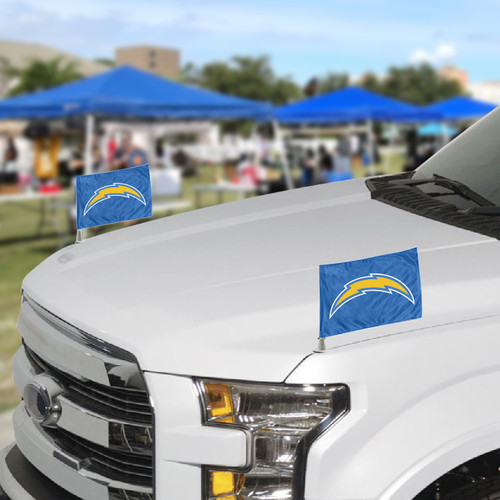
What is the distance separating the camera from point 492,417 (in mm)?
1903

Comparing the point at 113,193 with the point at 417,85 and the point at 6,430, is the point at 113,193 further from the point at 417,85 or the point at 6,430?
the point at 417,85

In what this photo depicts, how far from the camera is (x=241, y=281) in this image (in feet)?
7.06

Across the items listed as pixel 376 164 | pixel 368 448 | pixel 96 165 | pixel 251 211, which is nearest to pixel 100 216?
pixel 251 211

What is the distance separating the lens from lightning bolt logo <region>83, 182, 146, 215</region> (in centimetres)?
311

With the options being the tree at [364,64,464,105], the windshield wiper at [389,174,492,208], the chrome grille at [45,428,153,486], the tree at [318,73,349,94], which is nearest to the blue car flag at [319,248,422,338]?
the chrome grille at [45,428,153,486]

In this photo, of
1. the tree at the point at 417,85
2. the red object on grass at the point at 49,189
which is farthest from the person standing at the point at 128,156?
the tree at the point at 417,85

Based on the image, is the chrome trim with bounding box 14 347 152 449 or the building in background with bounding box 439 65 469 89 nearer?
the chrome trim with bounding box 14 347 152 449

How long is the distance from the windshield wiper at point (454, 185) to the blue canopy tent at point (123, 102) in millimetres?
8537

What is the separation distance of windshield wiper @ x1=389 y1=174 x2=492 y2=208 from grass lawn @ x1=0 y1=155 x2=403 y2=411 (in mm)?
3144

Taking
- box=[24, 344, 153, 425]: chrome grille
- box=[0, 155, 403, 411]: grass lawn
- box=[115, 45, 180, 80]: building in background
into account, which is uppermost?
box=[115, 45, 180, 80]: building in background

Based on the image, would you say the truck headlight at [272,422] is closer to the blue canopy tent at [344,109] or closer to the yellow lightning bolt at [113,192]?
the yellow lightning bolt at [113,192]

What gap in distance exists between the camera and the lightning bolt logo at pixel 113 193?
122 inches

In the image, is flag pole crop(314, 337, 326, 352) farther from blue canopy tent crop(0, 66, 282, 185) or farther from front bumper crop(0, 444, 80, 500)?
blue canopy tent crop(0, 66, 282, 185)

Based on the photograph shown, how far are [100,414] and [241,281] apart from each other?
506mm
